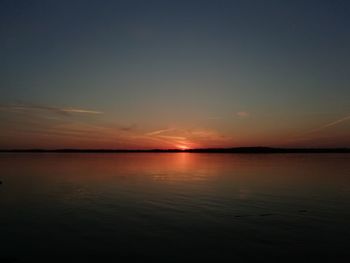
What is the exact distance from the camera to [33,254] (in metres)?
18.3

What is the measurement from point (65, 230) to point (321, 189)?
1363 inches

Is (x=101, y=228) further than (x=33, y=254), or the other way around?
(x=101, y=228)

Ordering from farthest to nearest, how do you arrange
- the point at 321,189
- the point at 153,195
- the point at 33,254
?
the point at 321,189
the point at 153,195
the point at 33,254

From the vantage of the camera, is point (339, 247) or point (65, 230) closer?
point (339, 247)

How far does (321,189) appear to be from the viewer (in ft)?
149

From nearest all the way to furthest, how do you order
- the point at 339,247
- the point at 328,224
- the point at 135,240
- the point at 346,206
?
the point at 339,247
the point at 135,240
the point at 328,224
the point at 346,206

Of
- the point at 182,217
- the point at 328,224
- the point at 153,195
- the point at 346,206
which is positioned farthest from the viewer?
the point at 153,195

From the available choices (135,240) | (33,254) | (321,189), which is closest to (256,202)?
(321,189)

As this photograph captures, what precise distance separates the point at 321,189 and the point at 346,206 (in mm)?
13362

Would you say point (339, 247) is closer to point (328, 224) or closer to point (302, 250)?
point (302, 250)

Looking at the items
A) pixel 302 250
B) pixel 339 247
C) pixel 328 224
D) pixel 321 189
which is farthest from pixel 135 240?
pixel 321 189

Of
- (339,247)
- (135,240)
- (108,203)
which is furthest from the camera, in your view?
(108,203)

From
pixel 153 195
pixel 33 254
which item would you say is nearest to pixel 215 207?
pixel 153 195

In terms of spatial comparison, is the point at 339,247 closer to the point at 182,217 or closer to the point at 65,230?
the point at 182,217
